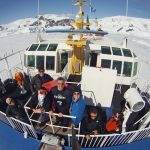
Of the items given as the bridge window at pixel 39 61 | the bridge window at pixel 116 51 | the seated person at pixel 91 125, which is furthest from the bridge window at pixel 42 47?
the seated person at pixel 91 125

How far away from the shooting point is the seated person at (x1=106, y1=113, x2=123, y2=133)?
683 centimetres

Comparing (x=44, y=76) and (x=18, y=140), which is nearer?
(x=18, y=140)

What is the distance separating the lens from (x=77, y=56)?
34.8 feet

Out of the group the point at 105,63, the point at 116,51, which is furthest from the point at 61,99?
the point at 116,51

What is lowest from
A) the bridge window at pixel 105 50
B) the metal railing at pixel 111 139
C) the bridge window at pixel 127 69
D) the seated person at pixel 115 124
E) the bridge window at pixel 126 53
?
the metal railing at pixel 111 139

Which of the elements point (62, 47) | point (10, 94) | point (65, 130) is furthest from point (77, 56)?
point (65, 130)

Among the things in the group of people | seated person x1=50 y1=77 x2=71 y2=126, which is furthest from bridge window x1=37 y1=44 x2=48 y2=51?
seated person x1=50 y1=77 x2=71 y2=126

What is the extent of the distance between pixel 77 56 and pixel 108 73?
2878 mm

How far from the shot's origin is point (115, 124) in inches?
271

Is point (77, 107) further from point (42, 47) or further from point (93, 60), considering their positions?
point (42, 47)

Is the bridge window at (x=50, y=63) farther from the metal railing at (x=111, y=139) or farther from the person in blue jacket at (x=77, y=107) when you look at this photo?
the metal railing at (x=111, y=139)

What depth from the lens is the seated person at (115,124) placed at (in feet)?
22.4

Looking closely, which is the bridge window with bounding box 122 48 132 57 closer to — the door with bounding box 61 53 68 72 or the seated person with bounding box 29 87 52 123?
the door with bounding box 61 53 68 72

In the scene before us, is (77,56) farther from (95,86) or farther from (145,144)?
(145,144)
